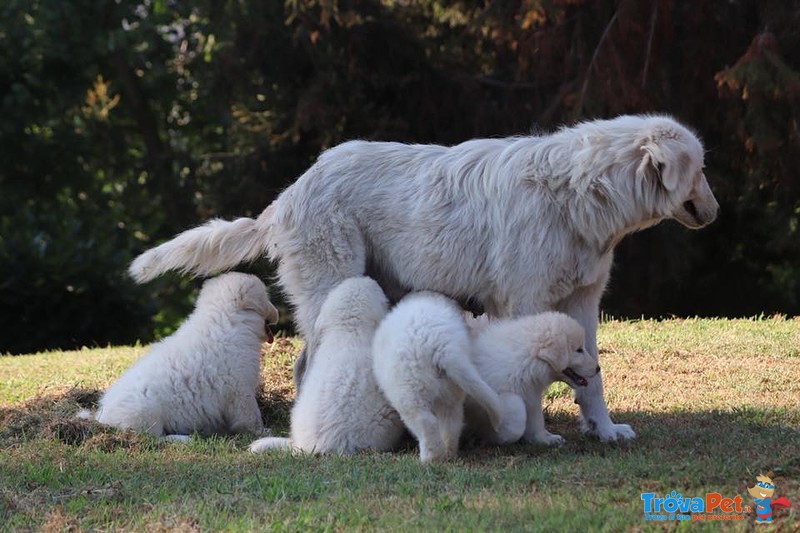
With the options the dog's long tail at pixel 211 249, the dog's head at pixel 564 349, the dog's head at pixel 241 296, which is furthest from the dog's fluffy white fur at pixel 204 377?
the dog's head at pixel 564 349

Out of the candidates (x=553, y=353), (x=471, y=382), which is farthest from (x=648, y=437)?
(x=471, y=382)

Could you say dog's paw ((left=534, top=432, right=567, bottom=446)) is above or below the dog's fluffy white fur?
below

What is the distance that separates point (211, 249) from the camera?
774 centimetres

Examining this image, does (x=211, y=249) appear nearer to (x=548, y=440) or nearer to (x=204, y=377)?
(x=204, y=377)

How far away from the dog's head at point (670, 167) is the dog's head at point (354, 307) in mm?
1680

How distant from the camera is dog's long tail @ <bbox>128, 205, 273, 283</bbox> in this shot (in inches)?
304

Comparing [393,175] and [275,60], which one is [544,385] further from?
[275,60]

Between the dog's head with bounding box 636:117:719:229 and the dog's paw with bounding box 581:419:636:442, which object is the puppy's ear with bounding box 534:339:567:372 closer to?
the dog's paw with bounding box 581:419:636:442

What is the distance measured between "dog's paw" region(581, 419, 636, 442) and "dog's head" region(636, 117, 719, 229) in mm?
1278

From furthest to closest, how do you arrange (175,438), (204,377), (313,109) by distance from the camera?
(313,109), (204,377), (175,438)

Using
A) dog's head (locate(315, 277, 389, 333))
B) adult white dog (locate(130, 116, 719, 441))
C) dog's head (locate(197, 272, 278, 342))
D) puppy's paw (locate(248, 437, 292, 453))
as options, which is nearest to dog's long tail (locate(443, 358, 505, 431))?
dog's head (locate(315, 277, 389, 333))

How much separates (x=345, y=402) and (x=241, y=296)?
61.9 inches

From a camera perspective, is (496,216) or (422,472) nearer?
(422,472)

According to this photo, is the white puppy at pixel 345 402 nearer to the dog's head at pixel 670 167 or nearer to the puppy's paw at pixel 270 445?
the puppy's paw at pixel 270 445
